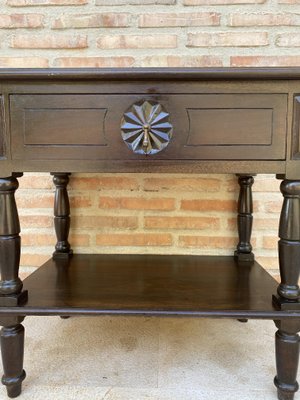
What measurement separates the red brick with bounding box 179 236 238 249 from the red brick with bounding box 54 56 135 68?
0.75m

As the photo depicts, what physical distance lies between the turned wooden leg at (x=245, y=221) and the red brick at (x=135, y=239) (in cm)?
30

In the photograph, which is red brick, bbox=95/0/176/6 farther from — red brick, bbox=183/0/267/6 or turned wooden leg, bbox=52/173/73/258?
turned wooden leg, bbox=52/173/73/258

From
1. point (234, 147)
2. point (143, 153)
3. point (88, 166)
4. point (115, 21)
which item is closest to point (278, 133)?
point (234, 147)

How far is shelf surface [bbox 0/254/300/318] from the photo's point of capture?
924mm

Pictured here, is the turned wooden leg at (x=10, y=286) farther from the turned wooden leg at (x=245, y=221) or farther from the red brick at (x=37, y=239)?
the turned wooden leg at (x=245, y=221)

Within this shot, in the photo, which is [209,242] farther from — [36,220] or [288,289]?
[36,220]

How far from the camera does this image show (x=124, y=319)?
52.9 inches

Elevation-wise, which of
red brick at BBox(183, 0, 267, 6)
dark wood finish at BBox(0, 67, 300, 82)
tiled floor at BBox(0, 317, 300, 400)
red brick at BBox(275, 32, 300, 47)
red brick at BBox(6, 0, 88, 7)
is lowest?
tiled floor at BBox(0, 317, 300, 400)

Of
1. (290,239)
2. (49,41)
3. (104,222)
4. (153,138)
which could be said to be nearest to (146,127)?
(153,138)

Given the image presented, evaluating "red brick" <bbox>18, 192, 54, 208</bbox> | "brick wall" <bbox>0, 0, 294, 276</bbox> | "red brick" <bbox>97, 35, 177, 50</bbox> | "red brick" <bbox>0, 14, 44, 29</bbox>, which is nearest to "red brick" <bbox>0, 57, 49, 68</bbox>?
"brick wall" <bbox>0, 0, 294, 276</bbox>

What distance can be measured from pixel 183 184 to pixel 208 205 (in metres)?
0.14

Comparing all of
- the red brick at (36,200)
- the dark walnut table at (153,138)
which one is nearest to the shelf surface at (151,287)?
the dark walnut table at (153,138)

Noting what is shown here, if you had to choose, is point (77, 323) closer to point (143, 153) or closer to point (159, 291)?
point (159, 291)

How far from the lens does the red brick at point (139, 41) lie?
1.42 meters
